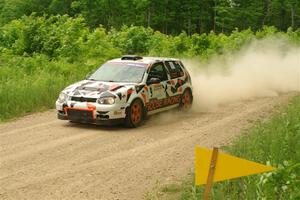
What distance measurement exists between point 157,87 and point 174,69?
137 centimetres

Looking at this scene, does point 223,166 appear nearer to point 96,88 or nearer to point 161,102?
point 96,88

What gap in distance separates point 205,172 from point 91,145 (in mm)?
5952

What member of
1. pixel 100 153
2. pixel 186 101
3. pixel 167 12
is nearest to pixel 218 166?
pixel 100 153

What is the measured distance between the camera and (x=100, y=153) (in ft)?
32.8

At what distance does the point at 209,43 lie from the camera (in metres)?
31.2

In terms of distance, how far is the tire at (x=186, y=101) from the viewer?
14.9 metres

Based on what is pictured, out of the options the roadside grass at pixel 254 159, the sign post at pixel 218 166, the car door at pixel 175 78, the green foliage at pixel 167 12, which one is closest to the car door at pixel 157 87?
the car door at pixel 175 78

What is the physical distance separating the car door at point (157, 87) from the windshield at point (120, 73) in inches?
11.7

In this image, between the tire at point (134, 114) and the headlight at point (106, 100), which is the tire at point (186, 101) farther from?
the headlight at point (106, 100)

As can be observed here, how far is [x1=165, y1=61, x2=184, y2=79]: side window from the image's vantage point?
1446 centimetres

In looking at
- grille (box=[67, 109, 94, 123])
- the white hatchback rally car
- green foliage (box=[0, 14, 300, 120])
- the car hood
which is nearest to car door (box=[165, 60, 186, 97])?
the white hatchback rally car

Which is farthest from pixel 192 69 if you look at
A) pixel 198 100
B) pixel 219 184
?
pixel 219 184

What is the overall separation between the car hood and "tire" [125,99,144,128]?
1.51ft

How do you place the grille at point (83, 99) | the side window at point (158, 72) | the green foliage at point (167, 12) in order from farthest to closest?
1. the green foliage at point (167, 12)
2. the side window at point (158, 72)
3. the grille at point (83, 99)
